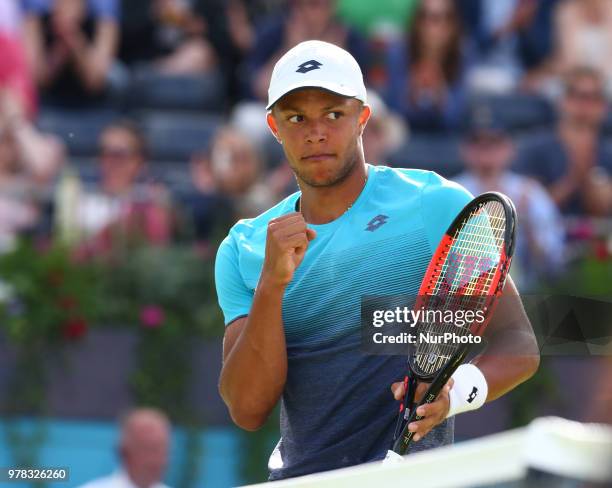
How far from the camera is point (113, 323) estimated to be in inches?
275

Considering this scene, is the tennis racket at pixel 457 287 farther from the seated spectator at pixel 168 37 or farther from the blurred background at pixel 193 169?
the seated spectator at pixel 168 37

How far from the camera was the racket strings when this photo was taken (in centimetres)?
355

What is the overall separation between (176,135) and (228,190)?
5.02 ft

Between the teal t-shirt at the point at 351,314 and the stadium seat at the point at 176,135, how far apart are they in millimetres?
4980

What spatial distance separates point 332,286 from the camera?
376cm

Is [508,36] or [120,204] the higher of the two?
[508,36]

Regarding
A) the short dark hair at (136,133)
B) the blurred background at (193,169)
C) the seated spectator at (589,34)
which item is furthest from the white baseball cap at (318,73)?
the seated spectator at (589,34)

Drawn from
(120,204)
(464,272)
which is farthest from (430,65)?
(464,272)

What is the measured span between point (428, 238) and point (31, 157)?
15.4ft

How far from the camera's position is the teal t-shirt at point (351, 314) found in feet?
12.1

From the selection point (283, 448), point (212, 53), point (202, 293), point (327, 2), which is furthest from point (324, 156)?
point (212, 53)

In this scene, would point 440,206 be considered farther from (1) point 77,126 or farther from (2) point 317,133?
(1) point 77,126

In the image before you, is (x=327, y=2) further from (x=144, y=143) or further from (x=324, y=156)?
(x=324, y=156)

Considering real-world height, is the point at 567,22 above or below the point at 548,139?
above
